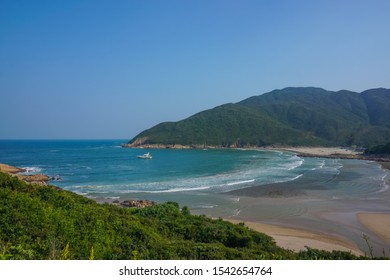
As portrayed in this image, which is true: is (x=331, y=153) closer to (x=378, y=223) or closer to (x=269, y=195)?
(x=269, y=195)

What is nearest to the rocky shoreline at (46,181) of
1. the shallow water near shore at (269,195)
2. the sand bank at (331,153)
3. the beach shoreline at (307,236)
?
the shallow water near shore at (269,195)

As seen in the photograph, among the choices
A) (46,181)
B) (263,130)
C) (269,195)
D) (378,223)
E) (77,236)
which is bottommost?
(378,223)

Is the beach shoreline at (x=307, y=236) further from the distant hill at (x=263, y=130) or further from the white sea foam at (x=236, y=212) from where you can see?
the distant hill at (x=263, y=130)

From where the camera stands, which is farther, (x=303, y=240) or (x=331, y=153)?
(x=331, y=153)

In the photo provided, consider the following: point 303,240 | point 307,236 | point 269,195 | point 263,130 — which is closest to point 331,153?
point 263,130

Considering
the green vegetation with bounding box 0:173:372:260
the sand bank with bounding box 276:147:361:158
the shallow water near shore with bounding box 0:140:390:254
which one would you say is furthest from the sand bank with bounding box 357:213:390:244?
the sand bank with bounding box 276:147:361:158

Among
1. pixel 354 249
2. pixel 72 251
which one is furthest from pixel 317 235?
pixel 72 251
